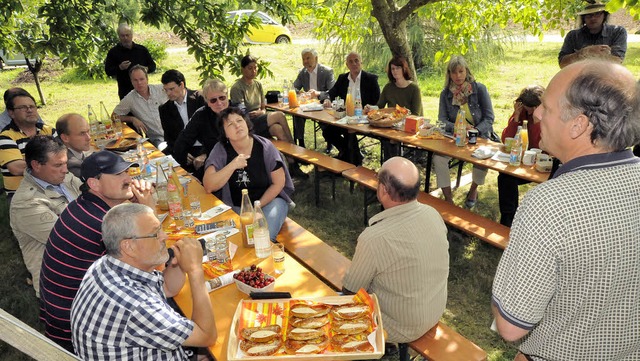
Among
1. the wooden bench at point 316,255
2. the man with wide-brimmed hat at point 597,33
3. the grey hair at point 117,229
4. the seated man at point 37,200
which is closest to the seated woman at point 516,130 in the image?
the man with wide-brimmed hat at point 597,33

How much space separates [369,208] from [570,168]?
449cm

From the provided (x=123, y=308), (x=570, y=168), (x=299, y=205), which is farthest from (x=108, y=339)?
(x=299, y=205)

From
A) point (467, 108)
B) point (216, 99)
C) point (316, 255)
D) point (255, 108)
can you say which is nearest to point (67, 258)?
point (316, 255)

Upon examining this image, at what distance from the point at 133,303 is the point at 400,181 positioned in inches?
62.1

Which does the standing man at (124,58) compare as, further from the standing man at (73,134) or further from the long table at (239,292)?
the long table at (239,292)

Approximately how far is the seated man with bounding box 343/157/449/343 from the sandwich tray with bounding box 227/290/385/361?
0.26m

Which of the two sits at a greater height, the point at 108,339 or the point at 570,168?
the point at 570,168

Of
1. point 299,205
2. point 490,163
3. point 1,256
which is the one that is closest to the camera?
point 490,163

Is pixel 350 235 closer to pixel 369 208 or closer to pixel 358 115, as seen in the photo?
pixel 369 208

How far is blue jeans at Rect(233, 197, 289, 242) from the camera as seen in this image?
4.14 meters

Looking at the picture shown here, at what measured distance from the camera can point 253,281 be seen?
8.91 feet

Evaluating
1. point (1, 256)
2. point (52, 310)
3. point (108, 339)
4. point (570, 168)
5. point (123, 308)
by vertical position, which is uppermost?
point (570, 168)

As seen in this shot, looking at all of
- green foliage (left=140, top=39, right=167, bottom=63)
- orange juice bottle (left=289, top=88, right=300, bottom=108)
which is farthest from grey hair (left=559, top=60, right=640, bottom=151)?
green foliage (left=140, top=39, right=167, bottom=63)

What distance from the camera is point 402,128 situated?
5918 millimetres
